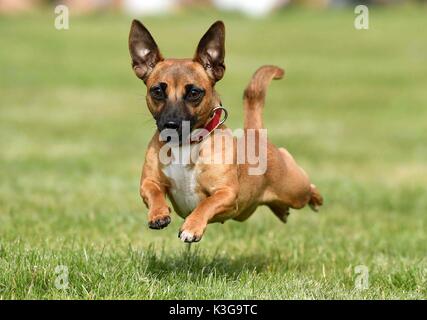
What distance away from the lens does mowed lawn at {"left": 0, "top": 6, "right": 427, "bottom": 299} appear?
5.31 meters

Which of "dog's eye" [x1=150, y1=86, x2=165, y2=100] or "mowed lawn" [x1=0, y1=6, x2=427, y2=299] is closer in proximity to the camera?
"dog's eye" [x1=150, y1=86, x2=165, y2=100]

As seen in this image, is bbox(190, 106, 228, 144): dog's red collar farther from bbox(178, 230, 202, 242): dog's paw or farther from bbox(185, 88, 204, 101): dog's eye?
bbox(178, 230, 202, 242): dog's paw

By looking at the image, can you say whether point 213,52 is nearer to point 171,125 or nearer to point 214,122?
point 214,122

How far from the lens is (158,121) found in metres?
5.08

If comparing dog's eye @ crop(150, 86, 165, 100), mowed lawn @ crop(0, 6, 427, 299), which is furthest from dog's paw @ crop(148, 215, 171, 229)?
dog's eye @ crop(150, 86, 165, 100)

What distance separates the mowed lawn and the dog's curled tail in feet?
2.45

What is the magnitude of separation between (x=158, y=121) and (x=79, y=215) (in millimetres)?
2933

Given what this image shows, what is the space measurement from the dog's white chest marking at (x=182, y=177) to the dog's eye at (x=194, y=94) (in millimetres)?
305

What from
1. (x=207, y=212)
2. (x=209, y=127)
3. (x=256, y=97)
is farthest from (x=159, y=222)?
(x=256, y=97)

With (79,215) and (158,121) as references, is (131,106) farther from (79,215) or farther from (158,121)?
(158,121)

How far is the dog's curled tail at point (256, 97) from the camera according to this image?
6223 millimetres

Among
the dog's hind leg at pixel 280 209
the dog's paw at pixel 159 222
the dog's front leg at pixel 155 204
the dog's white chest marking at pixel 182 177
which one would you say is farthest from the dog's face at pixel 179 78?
the dog's hind leg at pixel 280 209

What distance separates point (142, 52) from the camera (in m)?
5.51

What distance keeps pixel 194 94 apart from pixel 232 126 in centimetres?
1011
